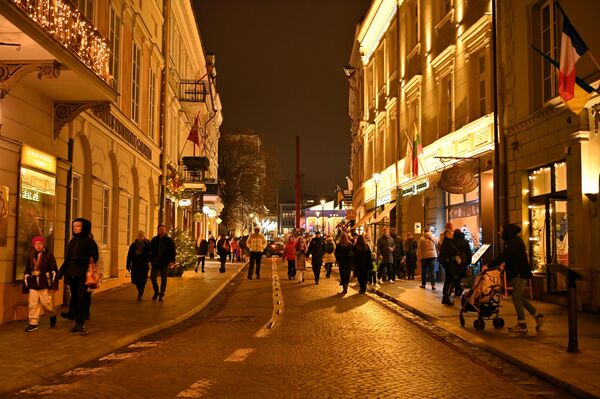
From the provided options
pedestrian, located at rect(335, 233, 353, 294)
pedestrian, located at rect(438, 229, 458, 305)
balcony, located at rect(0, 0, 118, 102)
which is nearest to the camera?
balcony, located at rect(0, 0, 118, 102)

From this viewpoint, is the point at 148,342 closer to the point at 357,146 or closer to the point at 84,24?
the point at 84,24

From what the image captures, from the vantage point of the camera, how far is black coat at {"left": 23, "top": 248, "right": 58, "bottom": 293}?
33.5 ft

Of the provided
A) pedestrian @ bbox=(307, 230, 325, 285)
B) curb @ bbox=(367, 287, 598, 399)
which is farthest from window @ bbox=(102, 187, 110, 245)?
curb @ bbox=(367, 287, 598, 399)

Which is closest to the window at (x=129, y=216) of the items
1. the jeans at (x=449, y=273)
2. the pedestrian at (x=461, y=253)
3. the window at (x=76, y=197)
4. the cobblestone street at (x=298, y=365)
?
the window at (x=76, y=197)

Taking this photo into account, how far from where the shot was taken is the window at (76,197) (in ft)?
50.7

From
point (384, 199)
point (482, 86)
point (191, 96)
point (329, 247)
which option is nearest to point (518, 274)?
point (482, 86)

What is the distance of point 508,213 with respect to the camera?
54.4ft

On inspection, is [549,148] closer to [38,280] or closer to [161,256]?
[161,256]

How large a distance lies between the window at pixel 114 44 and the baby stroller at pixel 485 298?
1154 centimetres

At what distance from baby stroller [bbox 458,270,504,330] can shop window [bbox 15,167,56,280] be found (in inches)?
307

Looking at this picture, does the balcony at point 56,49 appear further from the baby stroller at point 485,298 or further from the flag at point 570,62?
the flag at point 570,62

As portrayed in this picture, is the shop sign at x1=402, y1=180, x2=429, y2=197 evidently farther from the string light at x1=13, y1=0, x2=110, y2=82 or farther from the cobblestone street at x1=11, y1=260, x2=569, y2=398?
the string light at x1=13, y1=0, x2=110, y2=82

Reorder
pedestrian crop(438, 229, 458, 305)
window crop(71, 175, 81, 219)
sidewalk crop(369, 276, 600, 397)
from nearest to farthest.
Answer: sidewalk crop(369, 276, 600, 397) < pedestrian crop(438, 229, 458, 305) < window crop(71, 175, 81, 219)

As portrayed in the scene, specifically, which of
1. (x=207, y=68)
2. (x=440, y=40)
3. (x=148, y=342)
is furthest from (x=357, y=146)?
(x=148, y=342)
